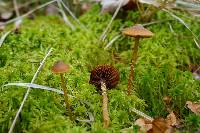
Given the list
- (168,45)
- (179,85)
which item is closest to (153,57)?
(168,45)

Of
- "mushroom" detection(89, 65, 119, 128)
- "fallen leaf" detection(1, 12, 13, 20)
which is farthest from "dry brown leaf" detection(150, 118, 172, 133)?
"fallen leaf" detection(1, 12, 13, 20)

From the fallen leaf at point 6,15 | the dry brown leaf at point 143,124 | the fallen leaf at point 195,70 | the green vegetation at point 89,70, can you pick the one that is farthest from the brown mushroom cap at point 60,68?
the fallen leaf at point 6,15

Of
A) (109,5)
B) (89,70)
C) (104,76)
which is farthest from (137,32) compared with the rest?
(109,5)

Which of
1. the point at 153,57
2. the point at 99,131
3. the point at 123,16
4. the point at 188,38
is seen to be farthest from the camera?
the point at 123,16

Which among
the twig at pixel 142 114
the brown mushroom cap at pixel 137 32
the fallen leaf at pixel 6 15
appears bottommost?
the twig at pixel 142 114

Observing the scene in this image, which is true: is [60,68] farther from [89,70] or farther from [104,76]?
[89,70]

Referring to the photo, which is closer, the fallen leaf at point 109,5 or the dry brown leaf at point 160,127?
the dry brown leaf at point 160,127

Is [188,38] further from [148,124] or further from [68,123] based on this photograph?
[68,123]

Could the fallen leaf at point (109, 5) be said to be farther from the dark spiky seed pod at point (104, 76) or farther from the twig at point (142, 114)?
the twig at point (142, 114)
